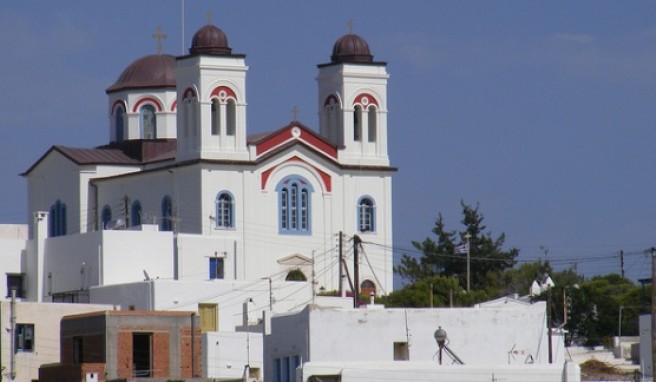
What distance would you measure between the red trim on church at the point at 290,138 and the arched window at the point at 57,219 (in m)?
10.5

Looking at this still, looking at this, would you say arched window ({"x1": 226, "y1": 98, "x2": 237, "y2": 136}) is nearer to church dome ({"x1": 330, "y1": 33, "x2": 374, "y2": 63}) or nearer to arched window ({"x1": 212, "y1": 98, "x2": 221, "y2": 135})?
arched window ({"x1": 212, "y1": 98, "x2": 221, "y2": 135})

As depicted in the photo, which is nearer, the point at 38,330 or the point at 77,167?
the point at 38,330

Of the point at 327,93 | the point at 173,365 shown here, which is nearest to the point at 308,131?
the point at 327,93

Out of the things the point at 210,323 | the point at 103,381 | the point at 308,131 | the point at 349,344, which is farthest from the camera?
the point at 308,131

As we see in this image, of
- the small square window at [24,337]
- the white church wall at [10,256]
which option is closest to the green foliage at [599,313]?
the small square window at [24,337]

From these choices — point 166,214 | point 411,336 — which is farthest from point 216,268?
point 411,336

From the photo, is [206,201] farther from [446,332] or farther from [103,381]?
[446,332]

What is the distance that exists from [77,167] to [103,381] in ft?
132

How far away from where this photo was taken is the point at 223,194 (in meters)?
103

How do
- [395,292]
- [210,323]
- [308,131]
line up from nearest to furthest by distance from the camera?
[210,323]
[395,292]
[308,131]

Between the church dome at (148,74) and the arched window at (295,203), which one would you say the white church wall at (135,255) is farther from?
the church dome at (148,74)

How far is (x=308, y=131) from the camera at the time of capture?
106 m

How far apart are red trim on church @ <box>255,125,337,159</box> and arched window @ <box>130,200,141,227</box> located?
226 inches

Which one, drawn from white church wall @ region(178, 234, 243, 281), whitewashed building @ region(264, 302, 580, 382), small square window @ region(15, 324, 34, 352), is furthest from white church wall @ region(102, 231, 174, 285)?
whitewashed building @ region(264, 302, 580, 382)
